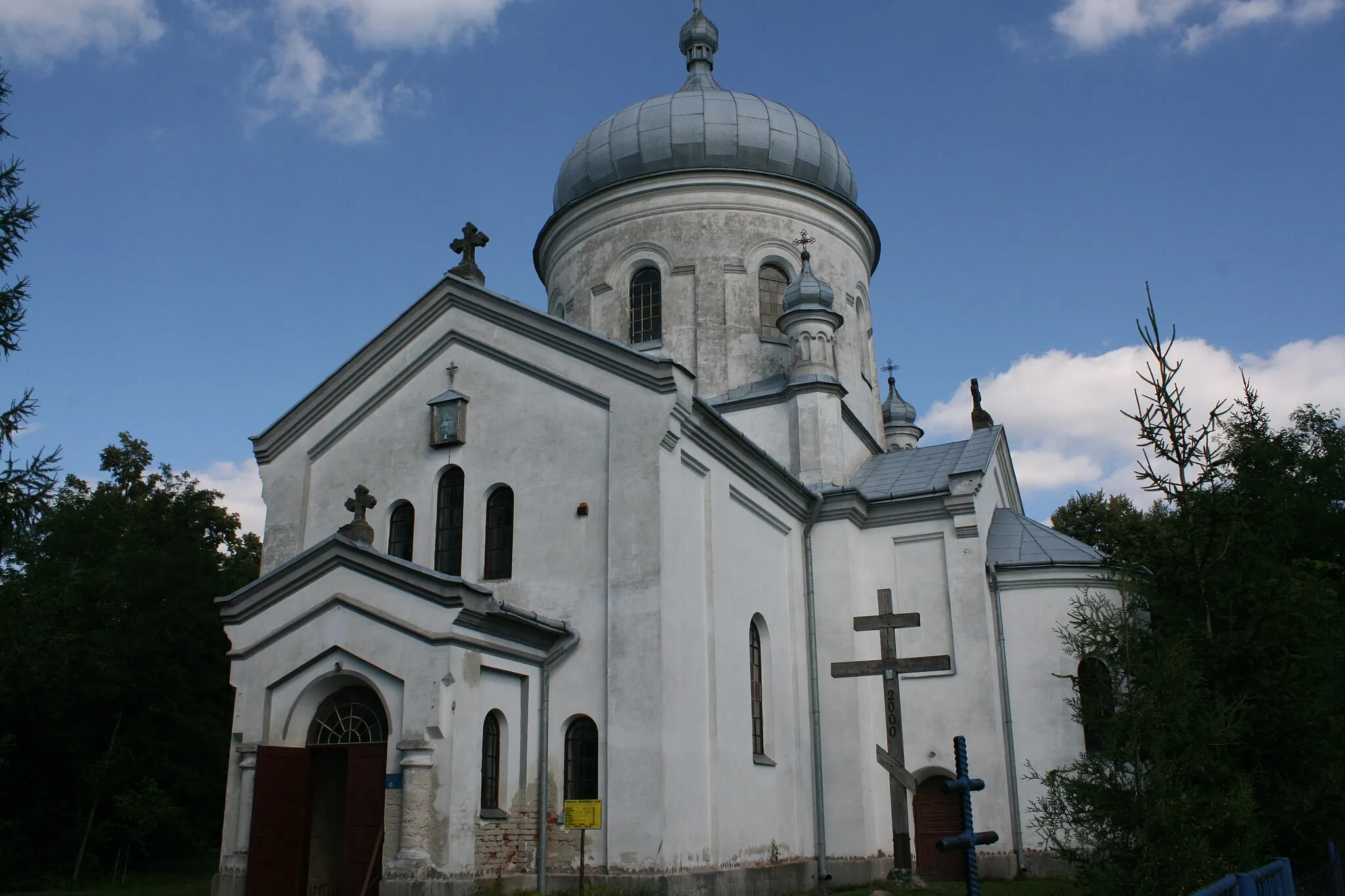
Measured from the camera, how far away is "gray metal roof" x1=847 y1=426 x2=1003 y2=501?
58.5ft

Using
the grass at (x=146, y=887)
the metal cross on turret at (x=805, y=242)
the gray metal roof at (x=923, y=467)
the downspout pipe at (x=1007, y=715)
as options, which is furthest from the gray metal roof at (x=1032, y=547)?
the grass at (x=146, y=887)

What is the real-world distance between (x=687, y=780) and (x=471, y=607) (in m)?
3.27

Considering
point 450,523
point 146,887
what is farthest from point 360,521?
point 146,887

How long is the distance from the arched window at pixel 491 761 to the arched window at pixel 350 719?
1.06 metres

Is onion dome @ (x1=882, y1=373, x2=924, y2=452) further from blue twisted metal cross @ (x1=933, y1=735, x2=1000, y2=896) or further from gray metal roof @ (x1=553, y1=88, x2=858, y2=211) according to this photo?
blue twisted metal cross @ (x1=933, y1=735, x2=1000, y2=896)

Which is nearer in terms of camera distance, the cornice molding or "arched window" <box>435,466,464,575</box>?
the cornice molding

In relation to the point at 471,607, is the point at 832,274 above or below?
above

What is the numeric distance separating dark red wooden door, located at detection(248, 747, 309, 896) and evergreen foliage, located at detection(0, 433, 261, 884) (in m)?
9.29

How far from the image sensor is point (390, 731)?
11375 mm

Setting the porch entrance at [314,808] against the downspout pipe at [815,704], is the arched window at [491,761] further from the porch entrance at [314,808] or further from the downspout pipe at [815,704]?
the downspout pipe at [815,704]

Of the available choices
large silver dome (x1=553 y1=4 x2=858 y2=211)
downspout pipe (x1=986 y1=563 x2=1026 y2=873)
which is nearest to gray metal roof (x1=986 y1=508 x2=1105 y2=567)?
downspout pipe (x1=986 y1=563 x2=1026 y2=873)

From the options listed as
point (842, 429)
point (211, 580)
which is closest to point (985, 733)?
point (842, 429)

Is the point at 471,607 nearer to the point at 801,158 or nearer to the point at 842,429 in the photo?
the point at 842,429

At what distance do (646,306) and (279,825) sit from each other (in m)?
11.8
